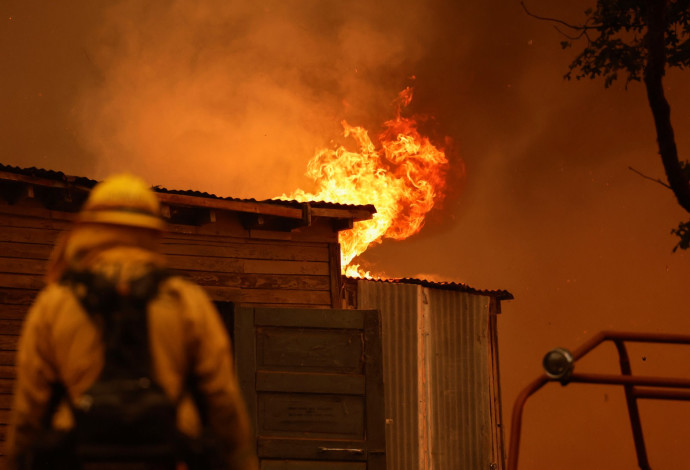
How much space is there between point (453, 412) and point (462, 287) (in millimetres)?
1926

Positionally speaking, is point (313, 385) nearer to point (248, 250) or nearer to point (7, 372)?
point (248, 250)

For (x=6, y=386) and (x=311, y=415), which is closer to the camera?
(x=6, y=386)

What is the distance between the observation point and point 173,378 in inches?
138

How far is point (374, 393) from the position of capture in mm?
10000

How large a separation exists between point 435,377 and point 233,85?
1294 centimetres

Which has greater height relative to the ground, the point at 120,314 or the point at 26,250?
the point at 26,250

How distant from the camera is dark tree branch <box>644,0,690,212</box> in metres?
10.2

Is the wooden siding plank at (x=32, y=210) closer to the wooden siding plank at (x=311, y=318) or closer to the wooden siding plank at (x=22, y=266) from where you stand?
the wooden siding plank at (x=22, y=266)

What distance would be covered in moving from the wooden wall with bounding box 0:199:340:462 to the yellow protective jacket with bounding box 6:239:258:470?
653 centimetres

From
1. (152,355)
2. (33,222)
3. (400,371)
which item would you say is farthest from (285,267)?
(152,355)

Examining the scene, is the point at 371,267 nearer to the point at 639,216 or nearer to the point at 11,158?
the point at 639,216

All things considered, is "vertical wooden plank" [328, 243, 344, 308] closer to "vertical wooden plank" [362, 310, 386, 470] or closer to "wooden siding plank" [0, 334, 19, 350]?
"vertical wooden plank" [362, 310, 386, 470]

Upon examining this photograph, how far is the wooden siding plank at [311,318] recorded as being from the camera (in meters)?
10.1

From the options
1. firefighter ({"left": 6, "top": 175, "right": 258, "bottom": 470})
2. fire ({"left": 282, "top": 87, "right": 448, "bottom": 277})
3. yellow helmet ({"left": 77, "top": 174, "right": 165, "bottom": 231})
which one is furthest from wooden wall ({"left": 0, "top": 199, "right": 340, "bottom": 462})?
fire ({"left": 282, "top": 87, "right": 448, "bottom": 277})
